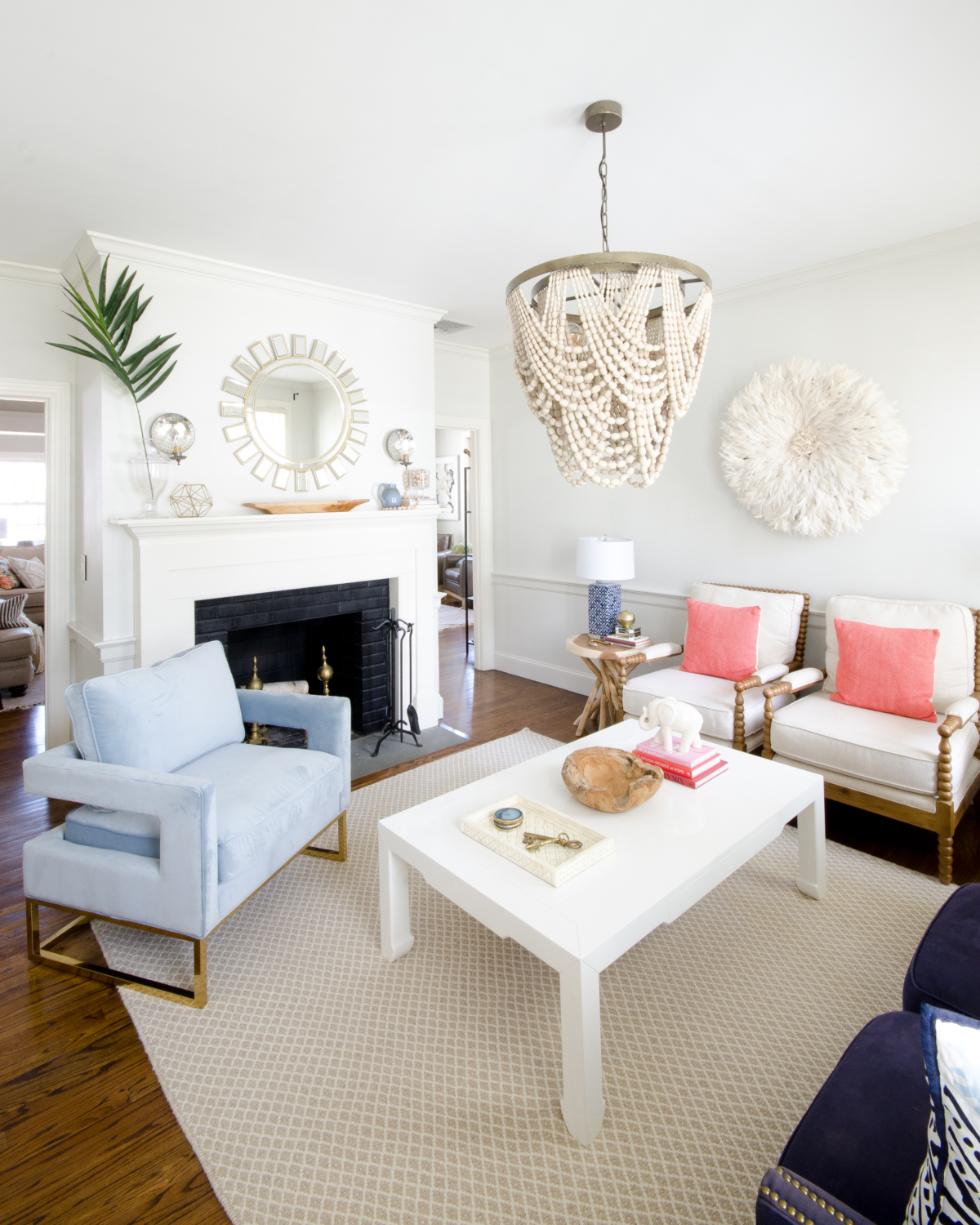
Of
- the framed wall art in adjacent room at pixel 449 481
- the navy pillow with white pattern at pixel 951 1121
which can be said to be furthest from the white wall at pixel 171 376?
the framed wall art in adjacent room at pixel 449 481

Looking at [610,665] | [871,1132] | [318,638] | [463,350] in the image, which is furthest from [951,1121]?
[463,350]

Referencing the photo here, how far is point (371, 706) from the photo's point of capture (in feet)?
13.3

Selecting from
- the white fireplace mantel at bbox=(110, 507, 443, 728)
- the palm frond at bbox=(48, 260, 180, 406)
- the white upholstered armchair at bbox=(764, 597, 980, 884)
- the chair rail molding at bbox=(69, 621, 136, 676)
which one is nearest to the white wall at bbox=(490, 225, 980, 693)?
the white upholstered armchair at bbox=(764, 597, 980, 884)

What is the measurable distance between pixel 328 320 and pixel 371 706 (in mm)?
2244

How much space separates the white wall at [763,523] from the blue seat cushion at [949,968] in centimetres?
208

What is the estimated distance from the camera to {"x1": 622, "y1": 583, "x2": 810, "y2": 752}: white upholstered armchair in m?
3.12

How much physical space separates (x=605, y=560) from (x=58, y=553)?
10.1 feet

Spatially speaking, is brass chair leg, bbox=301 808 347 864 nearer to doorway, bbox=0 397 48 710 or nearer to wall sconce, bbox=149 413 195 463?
wall sconce, bbox=149 413 195 463

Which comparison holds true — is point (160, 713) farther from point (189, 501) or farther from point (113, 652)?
point (189, 501)

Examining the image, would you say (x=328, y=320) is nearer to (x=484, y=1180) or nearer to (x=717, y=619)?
(x=717, y=619)

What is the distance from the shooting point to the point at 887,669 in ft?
9.50

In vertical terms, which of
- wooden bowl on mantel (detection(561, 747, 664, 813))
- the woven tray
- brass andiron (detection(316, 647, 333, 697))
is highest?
brass andiron (detection(316, 647, 333, 697))

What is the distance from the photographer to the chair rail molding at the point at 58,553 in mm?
3482

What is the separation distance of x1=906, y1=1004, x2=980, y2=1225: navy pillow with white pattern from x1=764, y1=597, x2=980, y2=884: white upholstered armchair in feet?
6.46
